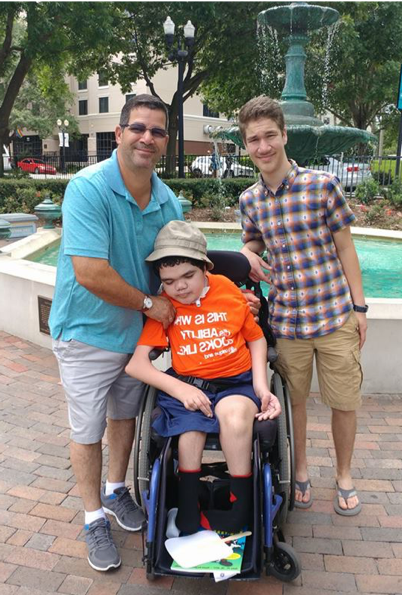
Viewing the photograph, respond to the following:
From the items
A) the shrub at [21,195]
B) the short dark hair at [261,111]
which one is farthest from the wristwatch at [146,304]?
the shrub at [21,195]

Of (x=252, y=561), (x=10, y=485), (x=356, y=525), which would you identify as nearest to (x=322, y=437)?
(x=356, y=525)

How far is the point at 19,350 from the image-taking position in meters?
4.52

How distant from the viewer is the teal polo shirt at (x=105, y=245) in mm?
1947

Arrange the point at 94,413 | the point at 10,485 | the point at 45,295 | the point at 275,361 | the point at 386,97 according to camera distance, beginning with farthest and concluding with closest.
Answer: the point at 386,97 → the point at 45,295 → the point at 10,485 → the point at 275,361 → the point at 94,413

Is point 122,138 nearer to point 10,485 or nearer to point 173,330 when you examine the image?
point 173,330

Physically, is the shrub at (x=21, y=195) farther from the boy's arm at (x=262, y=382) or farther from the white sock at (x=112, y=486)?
the boy's arm at (x=262, y=382)

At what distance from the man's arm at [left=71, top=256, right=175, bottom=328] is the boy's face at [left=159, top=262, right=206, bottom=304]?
0.30 feet

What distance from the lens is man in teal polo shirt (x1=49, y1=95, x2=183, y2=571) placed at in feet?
6.43

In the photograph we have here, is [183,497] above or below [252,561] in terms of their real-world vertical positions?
above

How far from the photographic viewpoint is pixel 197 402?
77.9 inches

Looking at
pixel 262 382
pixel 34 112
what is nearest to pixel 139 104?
pixel 262 382

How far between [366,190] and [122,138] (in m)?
10.1

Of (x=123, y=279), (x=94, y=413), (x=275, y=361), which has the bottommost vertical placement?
(x=94, y=413)

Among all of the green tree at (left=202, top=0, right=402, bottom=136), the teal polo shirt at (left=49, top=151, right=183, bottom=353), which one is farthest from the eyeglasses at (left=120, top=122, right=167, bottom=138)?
the green tree at (left=202, top=0, right=402, bottom=136)
